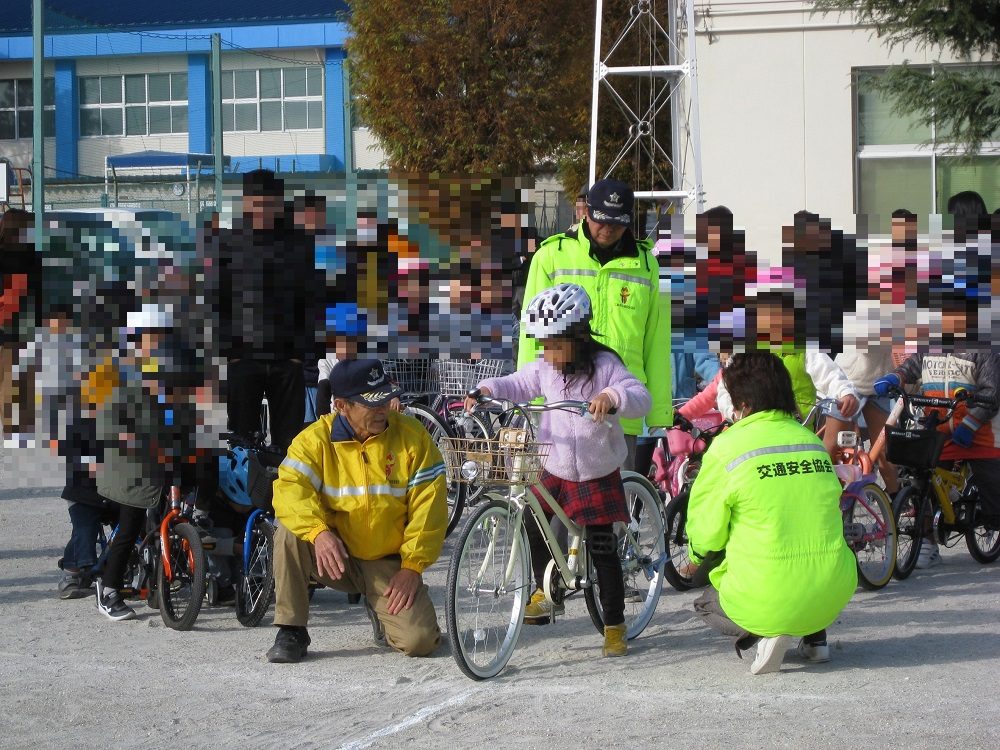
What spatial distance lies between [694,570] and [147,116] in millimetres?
42077

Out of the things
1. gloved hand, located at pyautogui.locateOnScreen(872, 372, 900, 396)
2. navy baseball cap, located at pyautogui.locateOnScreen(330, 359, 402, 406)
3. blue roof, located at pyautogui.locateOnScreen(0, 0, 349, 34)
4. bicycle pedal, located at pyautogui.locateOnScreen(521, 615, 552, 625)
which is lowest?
bicycle pedal, located at pyautogui.locateOnScreen(521, 615, 552, 625)

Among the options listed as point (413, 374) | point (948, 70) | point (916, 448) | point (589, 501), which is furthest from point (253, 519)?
point (948, 70)

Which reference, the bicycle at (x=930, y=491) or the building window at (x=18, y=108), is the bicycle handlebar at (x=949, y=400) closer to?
the bicycle at (x=930, y=491)

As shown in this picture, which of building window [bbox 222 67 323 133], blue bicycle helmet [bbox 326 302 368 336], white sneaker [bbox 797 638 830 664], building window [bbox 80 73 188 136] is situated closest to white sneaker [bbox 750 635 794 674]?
white sneaker [bbox 797 638 830 664]

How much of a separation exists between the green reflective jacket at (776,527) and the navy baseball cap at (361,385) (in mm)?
1562

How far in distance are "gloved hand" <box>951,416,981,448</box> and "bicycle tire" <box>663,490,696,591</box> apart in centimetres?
193

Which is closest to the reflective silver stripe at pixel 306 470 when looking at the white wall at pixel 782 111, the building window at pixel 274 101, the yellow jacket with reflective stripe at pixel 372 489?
the yellow jacket with reflective stripe at pixel 372 489

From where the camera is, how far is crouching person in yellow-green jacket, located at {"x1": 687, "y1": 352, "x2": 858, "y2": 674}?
20.7 feet

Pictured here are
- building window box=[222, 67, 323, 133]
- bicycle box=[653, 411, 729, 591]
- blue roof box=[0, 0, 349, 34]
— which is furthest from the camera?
building window box=[222, 67, 323, 133]

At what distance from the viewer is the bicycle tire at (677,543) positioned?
27.4 feet

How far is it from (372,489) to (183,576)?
53.5 inches

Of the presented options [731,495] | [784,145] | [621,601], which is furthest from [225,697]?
[784,145]

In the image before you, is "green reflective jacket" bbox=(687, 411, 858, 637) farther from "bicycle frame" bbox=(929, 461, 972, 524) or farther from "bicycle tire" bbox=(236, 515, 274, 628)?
"bicycle frame" bbox=(929, 461, 972, 524)

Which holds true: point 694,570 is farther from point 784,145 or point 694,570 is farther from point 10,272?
point 784,145
